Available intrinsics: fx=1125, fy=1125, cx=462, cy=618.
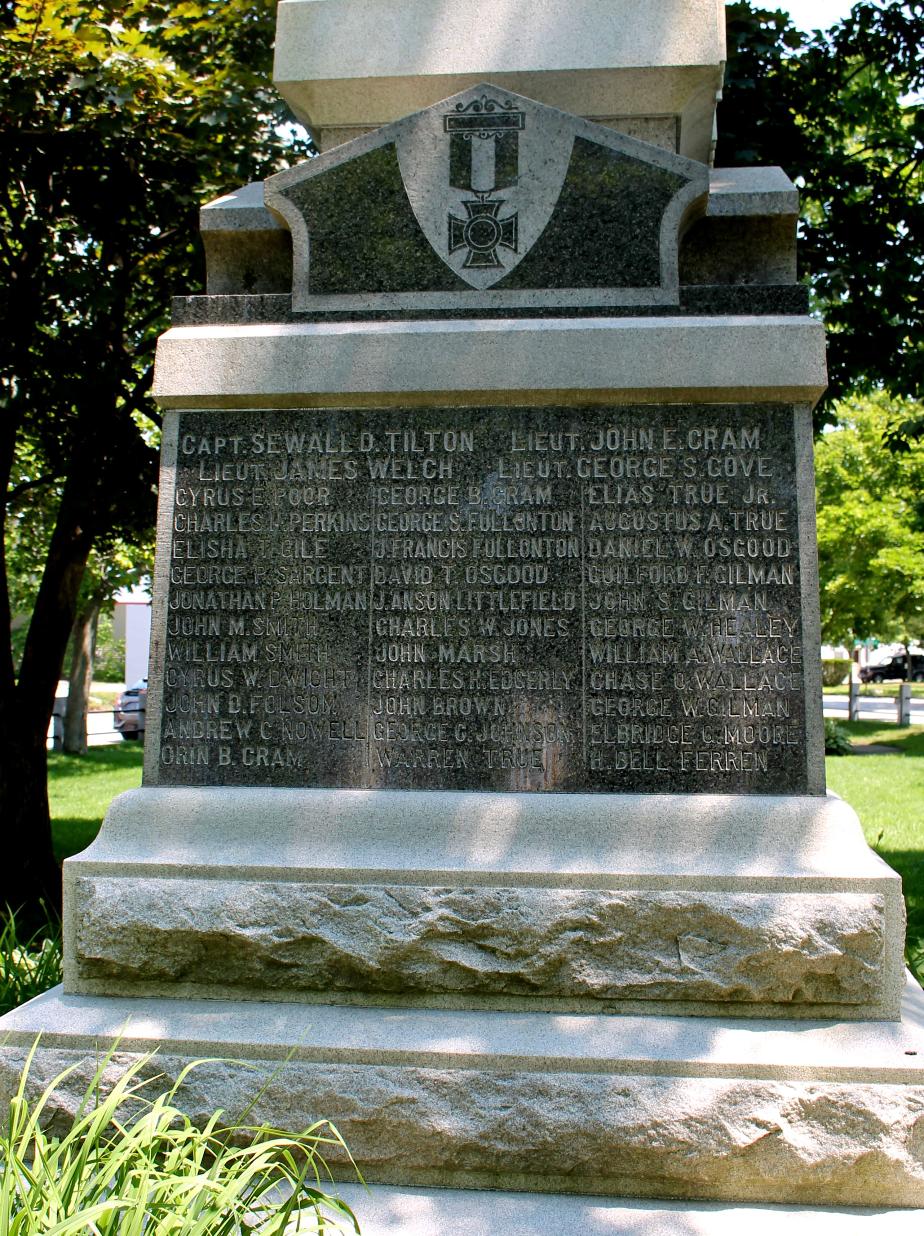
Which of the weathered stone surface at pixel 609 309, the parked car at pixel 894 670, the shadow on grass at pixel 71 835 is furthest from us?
the parked car at pixel 894 670

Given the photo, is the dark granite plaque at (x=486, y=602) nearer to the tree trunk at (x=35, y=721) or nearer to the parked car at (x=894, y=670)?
the tree trunk at (x=35, y=721)

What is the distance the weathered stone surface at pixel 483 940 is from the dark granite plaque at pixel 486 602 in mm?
469

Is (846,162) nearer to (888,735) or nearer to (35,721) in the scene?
(35,721)

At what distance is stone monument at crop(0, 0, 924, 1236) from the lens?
11.2ft

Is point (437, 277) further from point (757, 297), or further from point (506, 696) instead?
point (506, 696)

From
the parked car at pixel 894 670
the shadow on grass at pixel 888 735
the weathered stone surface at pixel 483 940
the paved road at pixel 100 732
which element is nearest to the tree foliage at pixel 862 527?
the shadow on grass at pixel 888 735

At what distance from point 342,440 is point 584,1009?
2176 mm

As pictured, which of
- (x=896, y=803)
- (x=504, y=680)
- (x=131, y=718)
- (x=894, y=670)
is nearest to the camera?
(x=504, y=680)

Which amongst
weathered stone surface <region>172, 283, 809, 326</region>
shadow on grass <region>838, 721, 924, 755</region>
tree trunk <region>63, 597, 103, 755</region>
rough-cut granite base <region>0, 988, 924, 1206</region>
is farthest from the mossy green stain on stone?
shadow on grass <region>838, 721, 924, 755</region>

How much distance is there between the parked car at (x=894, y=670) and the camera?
2325 inches

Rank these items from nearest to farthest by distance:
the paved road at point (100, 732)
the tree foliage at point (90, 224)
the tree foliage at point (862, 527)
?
the tree foliage at point (90, 224)
the paved road at point (100, 732)
the tree foliage at point (862, 527)

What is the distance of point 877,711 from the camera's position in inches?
1356

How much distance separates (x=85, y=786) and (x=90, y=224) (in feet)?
34.2

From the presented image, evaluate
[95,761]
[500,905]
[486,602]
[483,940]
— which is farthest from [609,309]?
[95,761]
